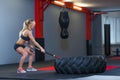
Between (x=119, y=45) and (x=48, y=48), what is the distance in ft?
21.5

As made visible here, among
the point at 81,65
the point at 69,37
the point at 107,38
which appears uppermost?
the point at 69,37

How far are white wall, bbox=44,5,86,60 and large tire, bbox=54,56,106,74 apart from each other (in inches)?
228

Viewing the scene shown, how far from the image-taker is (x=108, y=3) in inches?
536

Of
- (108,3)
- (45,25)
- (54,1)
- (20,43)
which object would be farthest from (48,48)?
(20,43)

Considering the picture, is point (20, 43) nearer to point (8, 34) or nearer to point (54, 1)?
point (8, 34)

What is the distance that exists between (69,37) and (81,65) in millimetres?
8060

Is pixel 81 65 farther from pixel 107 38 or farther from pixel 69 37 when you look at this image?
pixel 107 38

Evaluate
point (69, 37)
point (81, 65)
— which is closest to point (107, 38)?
point (69, 37)

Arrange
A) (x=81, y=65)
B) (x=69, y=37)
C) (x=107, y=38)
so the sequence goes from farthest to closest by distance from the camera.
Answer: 1. (x=107, y=38)
2. (x=69, y=37)
3. (x=81, y=65)

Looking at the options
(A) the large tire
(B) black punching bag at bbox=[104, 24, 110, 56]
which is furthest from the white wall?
(A) the large tire

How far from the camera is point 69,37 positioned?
46.4 feet

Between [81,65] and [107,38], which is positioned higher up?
[107,38]

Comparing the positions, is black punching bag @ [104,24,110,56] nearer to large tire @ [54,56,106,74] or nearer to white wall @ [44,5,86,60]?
white wall @ [44,5,86,60]

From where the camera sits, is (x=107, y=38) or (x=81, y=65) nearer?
(x=81, y=65)
